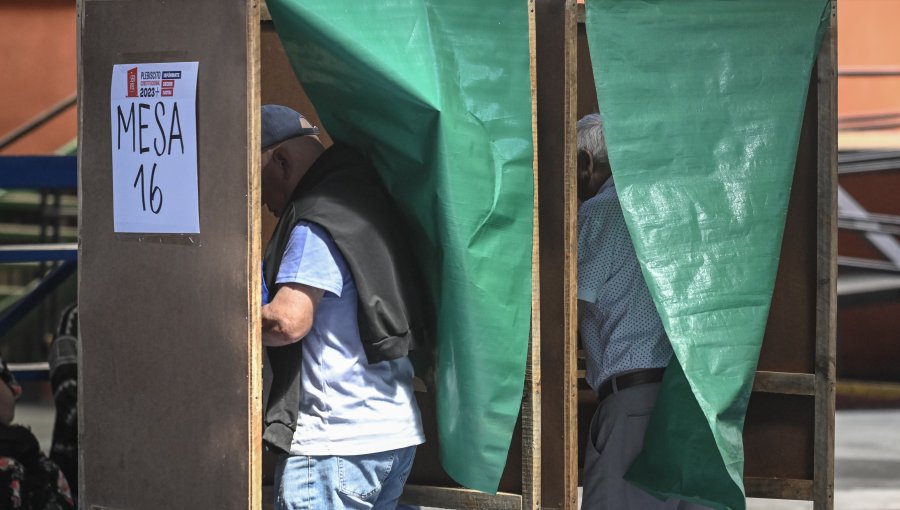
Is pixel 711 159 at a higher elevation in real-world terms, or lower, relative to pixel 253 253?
higher

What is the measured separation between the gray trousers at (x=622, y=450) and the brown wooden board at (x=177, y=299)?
1064mm

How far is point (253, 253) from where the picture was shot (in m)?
2.62

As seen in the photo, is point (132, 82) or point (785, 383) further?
point (785, 383)

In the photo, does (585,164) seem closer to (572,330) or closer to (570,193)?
(570,193)

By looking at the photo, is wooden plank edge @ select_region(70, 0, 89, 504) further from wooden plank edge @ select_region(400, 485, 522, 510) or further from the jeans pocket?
wooden plank edge @ select_region(400, 485, 522, 510)

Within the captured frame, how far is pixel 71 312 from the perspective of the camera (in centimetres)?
454

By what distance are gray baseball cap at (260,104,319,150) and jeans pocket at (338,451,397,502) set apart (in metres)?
0.72

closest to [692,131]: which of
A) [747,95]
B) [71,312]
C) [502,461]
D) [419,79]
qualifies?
[747,95]

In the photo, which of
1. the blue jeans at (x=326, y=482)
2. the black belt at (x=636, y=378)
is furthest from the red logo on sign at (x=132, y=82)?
the black belt at (x=636, y=378)

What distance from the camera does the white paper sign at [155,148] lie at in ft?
8.71

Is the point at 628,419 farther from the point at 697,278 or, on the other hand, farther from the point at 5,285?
the point at 5,285

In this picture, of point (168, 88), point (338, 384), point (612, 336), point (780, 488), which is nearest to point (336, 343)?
point (338, 384)

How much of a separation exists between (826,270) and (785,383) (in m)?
0.34

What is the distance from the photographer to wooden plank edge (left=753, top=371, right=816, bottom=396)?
3463 mm
